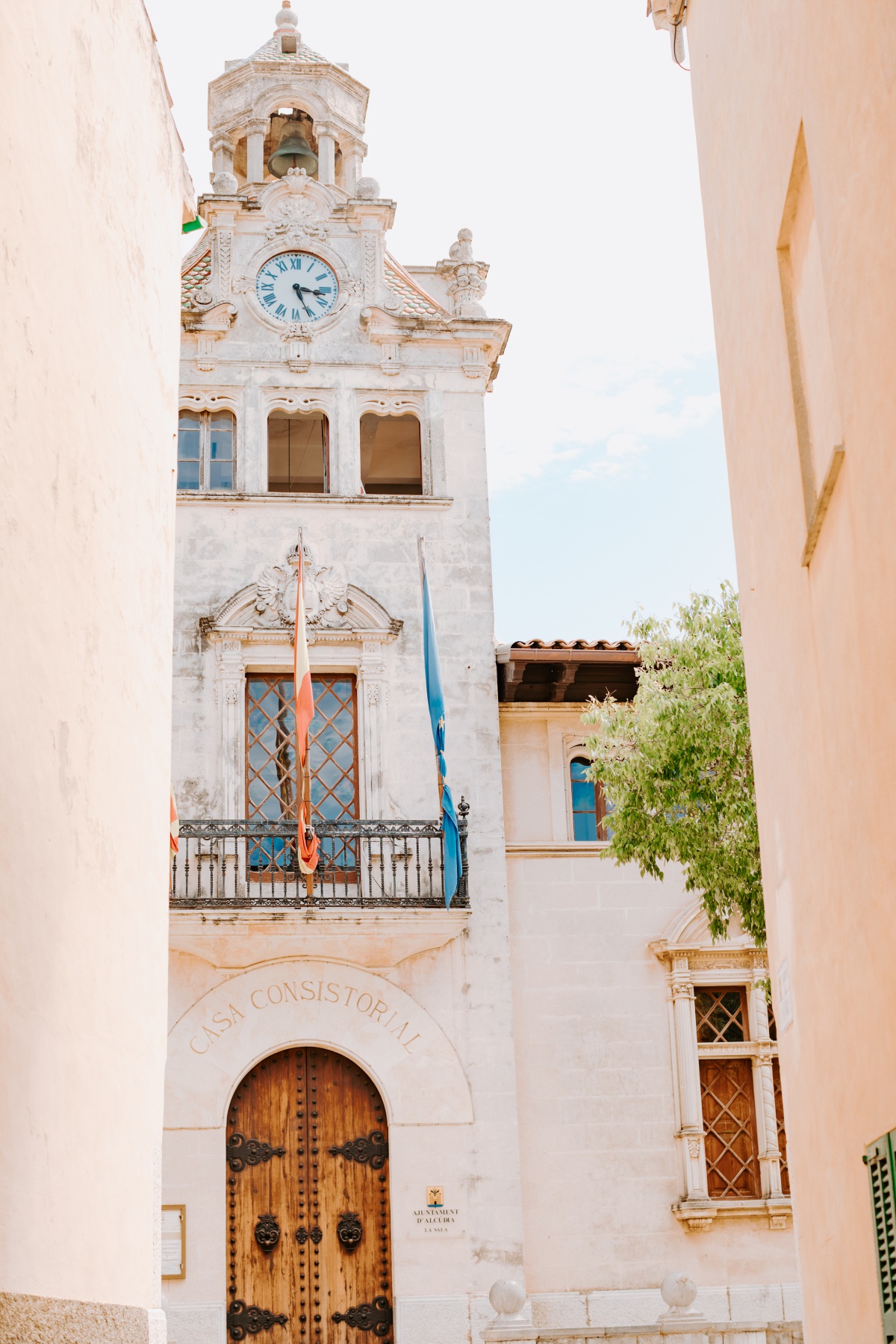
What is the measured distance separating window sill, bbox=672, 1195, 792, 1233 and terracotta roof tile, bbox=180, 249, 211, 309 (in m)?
12.1

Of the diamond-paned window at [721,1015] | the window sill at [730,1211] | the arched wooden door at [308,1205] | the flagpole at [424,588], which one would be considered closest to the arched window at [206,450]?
the flagpole at [424,588]

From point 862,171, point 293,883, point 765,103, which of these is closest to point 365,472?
point 293,883

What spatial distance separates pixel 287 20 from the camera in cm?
2248

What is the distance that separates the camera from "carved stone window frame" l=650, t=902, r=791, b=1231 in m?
17.0

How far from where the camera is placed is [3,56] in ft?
21.8

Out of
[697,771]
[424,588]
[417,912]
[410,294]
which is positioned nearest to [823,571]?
[697,771]

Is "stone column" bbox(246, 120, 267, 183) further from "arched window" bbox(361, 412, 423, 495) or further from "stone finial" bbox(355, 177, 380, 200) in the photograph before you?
"arched window" bbox(361, 412, 423, 495)

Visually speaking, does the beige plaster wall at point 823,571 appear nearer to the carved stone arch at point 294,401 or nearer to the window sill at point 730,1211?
the window sill at point 730,1211

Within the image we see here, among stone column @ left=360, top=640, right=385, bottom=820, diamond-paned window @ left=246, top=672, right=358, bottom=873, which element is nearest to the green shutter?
diamond-paned window @ left=246, top=672, right=358, bottom=873

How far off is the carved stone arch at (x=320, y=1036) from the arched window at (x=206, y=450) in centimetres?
589

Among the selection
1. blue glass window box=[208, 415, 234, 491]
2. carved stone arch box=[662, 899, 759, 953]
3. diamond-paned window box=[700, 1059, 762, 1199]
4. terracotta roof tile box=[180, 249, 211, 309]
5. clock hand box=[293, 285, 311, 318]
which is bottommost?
diamond-paned window box=[700, 1059, 762, 1199]

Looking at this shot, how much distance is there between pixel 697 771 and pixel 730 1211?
601 centimetres

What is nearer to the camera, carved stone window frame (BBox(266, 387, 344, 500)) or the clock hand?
carved stone window frame (BBox(266, 387, 344, 500))

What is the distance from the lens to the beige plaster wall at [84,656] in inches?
256
